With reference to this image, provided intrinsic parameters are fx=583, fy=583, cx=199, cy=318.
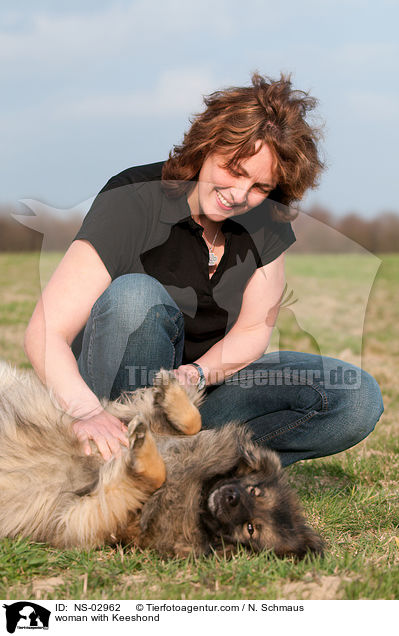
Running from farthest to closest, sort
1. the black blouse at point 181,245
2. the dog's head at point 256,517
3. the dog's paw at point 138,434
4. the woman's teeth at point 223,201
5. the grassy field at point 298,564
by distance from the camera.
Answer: the woman's teeth at point 223,201 → the black blouse at point 181,245 → the dog's head at point 256,517 → the dog's paw at point 138,434 → the grassy field at point 298,564

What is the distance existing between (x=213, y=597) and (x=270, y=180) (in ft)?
6.75

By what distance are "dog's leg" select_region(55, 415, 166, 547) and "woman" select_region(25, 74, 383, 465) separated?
216 millimetres

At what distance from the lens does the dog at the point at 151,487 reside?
7.93 ft

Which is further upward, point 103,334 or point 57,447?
point 103,334

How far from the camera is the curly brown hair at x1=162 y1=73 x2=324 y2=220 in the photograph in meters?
3.01

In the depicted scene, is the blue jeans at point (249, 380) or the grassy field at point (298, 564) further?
the blue jeans at point (249, 380)

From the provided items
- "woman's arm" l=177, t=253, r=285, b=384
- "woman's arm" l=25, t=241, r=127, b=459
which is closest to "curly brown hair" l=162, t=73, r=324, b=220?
"woman's arm" l=177, t=253, r=285, b=384

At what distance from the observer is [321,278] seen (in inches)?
477

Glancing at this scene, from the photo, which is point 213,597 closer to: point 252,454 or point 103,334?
point 252,454

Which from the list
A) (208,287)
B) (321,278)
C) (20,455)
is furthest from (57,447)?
(321,278)
